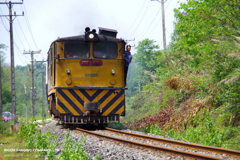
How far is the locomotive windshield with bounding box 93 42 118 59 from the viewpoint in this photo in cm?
1023

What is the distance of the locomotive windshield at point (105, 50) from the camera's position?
10227 mm

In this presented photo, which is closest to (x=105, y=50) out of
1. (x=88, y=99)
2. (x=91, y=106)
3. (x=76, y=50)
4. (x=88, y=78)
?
(x=76, y=50)

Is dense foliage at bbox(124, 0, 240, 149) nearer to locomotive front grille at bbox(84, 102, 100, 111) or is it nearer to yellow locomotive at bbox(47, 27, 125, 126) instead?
yellow locomotive at bbox(47, 27, 125, 126)

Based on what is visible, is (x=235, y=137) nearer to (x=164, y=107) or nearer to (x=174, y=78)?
(x=174, y=78)

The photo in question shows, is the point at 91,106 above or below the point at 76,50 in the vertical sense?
below

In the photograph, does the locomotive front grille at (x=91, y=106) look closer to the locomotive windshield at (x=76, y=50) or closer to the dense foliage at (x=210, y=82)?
the locomotive windshield at (x=76, y=50)

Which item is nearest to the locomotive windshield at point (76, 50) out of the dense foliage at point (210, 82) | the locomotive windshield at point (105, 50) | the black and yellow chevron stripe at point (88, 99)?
the locomotive windshield at point (105, 50)

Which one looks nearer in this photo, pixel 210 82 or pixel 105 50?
pixel 210 82

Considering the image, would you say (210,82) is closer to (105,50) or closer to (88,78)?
(105,50)

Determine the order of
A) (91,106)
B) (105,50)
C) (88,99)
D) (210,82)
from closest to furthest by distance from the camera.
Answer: (210,82)
(91,106)
(88,99)
(105,50)

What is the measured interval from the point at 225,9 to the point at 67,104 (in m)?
7.21

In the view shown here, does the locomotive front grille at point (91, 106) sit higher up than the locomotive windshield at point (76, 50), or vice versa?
the locomotive windshield at point (76, 50)

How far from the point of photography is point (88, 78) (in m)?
10.1

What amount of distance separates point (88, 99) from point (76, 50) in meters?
1.97
